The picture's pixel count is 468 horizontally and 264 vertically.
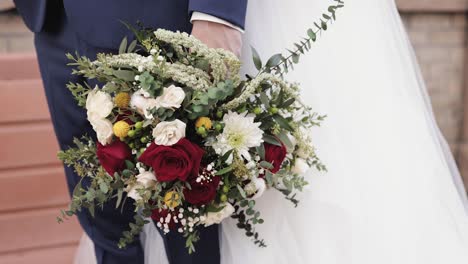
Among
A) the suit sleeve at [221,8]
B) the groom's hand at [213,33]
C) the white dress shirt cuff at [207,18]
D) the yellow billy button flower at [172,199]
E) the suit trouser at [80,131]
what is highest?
the suit sleeve at [221,8]

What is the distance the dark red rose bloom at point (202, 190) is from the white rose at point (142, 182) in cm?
6

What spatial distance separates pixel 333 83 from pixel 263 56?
0.17 metres

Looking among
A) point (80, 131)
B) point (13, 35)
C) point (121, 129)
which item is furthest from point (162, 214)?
point (13, 35)

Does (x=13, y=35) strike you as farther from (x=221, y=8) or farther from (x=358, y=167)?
(x=358, y=167)

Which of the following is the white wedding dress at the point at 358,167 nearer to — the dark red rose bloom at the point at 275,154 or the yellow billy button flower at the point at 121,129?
the dark red rose bloom at the point at 275,154

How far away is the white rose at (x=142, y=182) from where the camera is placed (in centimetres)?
108

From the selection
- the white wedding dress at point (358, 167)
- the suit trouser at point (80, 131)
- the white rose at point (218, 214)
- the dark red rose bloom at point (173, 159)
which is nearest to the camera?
the dark red rose bloom at point (173, 159)

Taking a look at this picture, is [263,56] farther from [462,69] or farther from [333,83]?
[462,69]

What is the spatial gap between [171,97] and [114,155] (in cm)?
15

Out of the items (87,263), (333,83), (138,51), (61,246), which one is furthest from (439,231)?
(61,246)

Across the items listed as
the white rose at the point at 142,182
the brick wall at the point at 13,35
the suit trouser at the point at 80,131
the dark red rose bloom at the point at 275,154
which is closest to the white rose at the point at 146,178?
the white rose at the point at 142,182

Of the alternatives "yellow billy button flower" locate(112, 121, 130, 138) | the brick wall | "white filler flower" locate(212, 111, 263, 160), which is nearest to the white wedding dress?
"white filler flower" locate(212, 111, 263, 160)

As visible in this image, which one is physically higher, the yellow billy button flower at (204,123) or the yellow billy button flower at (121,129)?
the yellow billy button flower at (204,123)

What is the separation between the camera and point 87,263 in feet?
6.28
